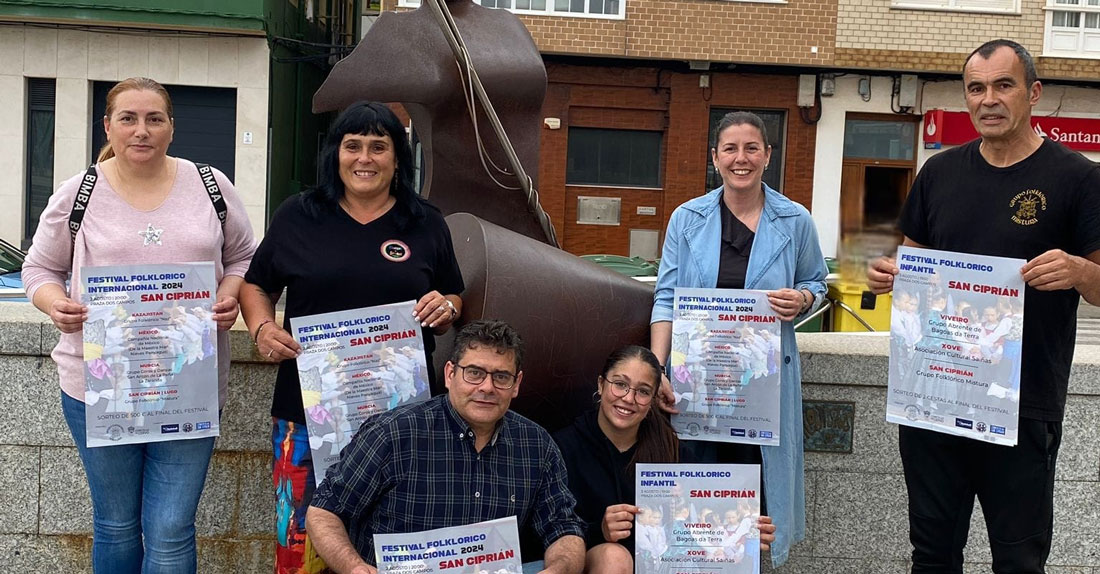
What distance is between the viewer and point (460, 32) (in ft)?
14.6

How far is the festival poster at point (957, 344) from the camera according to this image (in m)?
3.13

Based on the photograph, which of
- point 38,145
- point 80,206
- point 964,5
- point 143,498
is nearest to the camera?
point 80,206

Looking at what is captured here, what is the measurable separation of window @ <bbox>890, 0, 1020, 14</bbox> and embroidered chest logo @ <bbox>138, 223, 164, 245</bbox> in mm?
17666

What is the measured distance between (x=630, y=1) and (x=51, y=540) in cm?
1579

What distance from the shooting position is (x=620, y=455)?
3.50 metres

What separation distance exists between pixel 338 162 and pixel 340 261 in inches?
12.1

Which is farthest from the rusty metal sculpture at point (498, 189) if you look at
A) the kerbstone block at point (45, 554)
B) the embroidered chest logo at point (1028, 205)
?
the kerbstone block at point (45, 554)

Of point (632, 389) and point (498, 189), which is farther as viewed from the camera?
point (498, 189)

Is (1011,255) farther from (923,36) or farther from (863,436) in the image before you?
(923,36)

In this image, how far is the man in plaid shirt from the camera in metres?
3.06

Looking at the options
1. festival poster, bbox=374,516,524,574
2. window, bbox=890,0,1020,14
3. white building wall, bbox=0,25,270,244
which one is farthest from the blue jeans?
window, bbox=890,0,1020,14

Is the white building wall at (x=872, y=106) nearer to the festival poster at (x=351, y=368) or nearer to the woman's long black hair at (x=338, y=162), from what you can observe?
the woman's long black hair at (x=338, y=162)

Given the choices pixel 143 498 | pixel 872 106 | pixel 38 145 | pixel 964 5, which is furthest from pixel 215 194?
pixel 964 5

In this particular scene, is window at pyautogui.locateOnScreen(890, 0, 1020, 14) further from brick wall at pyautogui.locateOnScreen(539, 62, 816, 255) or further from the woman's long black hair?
the woman's long black hair
